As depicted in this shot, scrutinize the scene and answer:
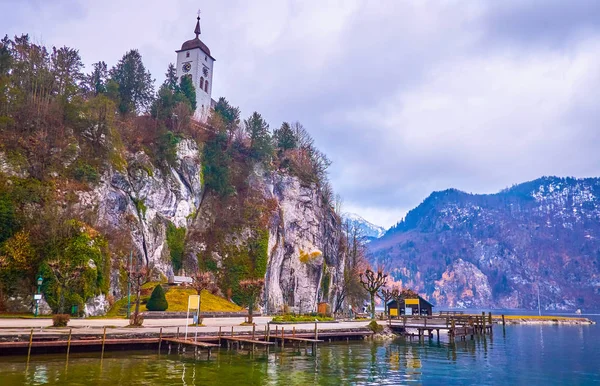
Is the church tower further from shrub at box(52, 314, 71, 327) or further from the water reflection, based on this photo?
the water reflection

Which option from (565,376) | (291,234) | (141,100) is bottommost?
(565,376)

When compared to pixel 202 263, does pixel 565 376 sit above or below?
below

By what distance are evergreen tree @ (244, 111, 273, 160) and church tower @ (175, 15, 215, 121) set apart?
10516mm

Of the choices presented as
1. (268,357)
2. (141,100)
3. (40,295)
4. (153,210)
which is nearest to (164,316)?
(40,295)

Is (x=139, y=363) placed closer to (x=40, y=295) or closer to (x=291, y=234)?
(x=40, y=295)

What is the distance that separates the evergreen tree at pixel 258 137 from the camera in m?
82.4

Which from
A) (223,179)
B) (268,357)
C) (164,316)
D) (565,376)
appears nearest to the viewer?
(565,376)

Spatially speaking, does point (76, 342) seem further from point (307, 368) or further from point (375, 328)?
point (375, 328)

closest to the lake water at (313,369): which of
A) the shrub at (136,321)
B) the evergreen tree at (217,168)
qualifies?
the shrub at (136,321)

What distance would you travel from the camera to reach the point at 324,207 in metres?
92.1

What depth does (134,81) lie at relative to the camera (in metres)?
76.3

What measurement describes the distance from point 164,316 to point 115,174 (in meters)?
22.8

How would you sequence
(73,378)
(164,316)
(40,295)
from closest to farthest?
(73,378), (40,295), (164,316)

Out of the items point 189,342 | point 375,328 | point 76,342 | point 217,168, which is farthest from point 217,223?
point 76,342
